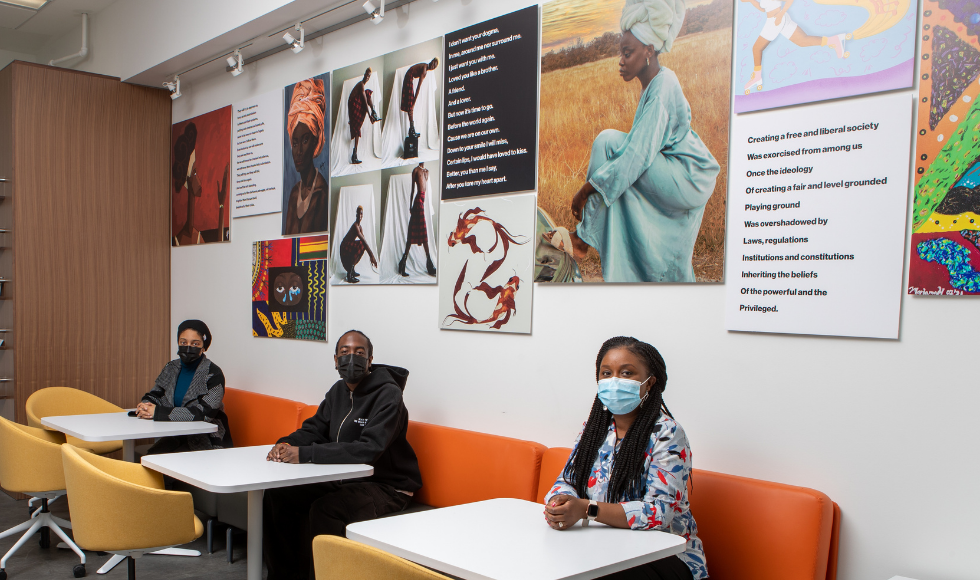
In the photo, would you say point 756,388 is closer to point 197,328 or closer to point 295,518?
point 295,518

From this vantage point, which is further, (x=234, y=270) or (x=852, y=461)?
(x=234, y=270)

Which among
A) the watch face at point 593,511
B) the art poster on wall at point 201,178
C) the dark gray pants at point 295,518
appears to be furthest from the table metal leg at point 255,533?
the art poster on wall at point 201,178

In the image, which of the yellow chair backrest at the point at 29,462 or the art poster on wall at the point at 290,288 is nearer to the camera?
the yellow chair backrest at the point at 29,462

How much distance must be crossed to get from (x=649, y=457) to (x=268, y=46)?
4293 millimetres

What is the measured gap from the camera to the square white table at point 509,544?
6.63 ft

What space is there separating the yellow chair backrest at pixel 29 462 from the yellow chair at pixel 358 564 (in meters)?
3.03

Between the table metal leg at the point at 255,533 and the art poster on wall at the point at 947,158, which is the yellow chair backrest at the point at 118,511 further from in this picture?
the art poster on wall at the point at 947,158

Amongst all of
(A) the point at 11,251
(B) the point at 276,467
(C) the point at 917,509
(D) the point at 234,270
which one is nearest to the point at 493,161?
(B) the point at 276,467

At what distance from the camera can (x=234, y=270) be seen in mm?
5895

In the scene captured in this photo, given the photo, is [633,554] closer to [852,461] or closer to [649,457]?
[649,457]

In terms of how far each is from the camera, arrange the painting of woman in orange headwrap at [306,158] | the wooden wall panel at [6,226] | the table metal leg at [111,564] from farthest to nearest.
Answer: the wooden wall panel at [6,226]
the painting of woman in orange headwrap at [306,158]
the table metal leg at [111,564]

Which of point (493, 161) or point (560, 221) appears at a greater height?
point (493, 161)

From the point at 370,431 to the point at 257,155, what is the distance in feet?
9.35

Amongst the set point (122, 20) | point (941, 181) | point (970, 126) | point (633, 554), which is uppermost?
point (122, 20)
